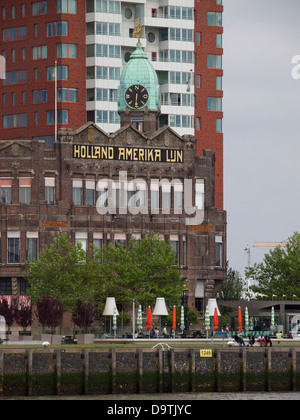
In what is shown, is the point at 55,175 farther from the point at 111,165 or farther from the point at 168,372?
the point at 168,372

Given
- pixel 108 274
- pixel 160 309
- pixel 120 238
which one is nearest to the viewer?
pixel 160 309

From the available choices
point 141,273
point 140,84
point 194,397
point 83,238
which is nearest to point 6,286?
point 83,238

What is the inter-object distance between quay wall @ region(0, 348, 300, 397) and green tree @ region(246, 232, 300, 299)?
5484cm

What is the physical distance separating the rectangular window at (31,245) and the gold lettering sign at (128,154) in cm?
1016

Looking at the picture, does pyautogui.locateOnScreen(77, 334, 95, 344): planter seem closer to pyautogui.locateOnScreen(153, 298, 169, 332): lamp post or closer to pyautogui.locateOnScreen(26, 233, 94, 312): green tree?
pyautogui.locateOnScreen(153, 298, 169, 332): lamp post

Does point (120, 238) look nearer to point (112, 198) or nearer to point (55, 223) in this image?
point (112, 198)

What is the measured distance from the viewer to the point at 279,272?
17475 cm

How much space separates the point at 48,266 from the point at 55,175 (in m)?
16.5

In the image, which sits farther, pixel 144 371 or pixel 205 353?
pixel 205 353

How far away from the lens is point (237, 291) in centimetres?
19900

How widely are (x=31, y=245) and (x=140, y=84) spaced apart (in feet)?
87.2

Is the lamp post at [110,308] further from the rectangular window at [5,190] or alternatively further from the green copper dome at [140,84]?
the green copper dome at [140,84]
